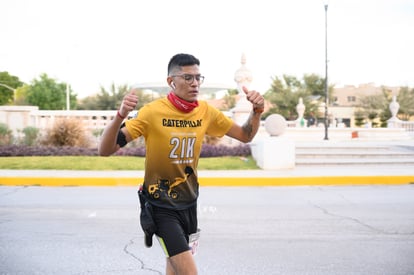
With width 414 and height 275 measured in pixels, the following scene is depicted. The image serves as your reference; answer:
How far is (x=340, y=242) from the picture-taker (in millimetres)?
5918

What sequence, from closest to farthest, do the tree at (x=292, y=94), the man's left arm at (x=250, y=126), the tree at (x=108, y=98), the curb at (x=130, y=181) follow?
1. the man's left arm at (x=250, y=126)
2. the curb at (x=130, y=181)
3. the tree at (x=108, y=98)
4. the tree at (x=292, y=94)

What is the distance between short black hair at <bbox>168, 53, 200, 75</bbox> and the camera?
3.22 metres

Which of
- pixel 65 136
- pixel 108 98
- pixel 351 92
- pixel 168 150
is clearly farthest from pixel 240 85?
pixel 351 92

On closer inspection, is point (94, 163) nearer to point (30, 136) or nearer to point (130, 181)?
point (130, 181)

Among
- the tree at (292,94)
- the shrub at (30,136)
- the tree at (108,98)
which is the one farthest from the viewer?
the tree at (292,94)

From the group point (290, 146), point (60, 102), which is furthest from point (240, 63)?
point (60, 102)

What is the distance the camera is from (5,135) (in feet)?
57.6

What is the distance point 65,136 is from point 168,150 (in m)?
14.5

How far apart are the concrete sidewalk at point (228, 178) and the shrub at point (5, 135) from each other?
15.7 feet

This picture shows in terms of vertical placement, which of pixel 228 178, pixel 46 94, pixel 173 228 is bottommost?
pixel 228 178

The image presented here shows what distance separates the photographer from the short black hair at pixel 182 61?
3.22m

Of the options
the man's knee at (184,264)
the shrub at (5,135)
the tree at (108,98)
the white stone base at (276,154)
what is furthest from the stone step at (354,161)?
the tree at (108,98)

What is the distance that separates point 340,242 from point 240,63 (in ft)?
45.6

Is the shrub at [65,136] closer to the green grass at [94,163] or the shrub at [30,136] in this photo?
the shrub at [30,136]
